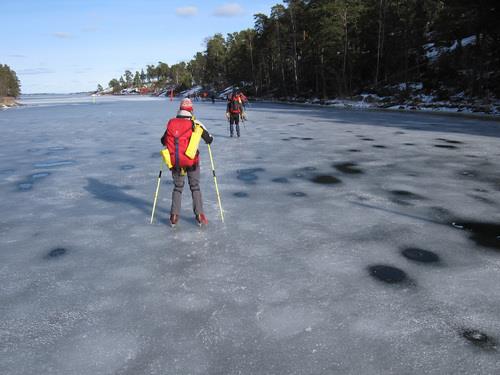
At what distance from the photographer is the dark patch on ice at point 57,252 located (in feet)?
15.9

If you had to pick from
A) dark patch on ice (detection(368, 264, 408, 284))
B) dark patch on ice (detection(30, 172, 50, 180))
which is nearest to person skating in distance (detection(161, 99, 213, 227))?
dark patch on ice (detection(368, 264, 408, 284))

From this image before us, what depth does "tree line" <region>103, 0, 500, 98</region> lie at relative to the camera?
31422mm

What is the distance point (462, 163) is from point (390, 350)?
8252 millimetres

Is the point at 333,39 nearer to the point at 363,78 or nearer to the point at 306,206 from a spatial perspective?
the point at 363,78

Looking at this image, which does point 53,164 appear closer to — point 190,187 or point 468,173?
point 190,187

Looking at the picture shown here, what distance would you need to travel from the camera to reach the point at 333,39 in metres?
46.1

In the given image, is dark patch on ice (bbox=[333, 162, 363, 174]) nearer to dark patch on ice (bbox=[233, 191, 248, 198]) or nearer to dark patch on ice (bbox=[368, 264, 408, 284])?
dark patch on ice (bbox=[233, 191, 248, 198])

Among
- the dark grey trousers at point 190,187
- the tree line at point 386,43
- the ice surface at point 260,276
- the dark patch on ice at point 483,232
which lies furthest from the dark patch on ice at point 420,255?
the tree line at point 386,43

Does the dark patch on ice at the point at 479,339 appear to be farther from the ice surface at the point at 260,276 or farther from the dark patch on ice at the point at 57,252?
the dark patch on ice at the point at 57,252

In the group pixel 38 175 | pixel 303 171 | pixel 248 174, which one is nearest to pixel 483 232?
pixel 303 171

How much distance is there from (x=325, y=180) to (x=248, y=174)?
1938mm

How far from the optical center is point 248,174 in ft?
30.3

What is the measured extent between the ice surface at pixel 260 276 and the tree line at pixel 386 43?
2428 cm

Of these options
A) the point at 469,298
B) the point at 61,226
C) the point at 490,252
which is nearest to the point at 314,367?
the point at 469,298
